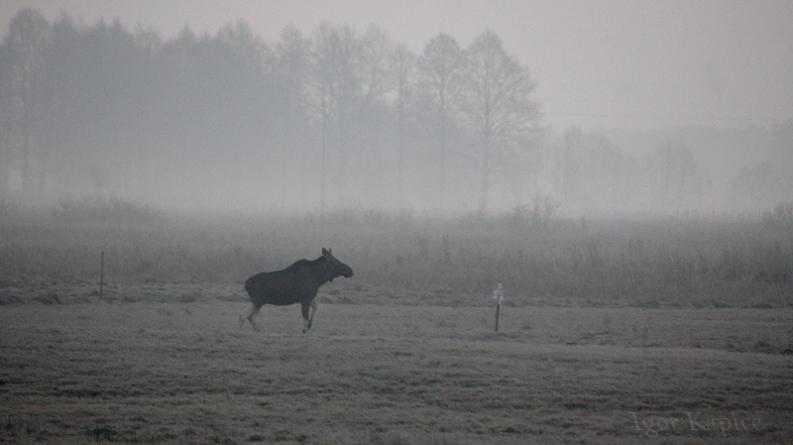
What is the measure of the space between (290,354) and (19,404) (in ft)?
16.4

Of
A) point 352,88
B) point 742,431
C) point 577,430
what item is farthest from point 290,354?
point 352,88

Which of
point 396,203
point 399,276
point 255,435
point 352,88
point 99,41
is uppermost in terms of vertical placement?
point 99,41

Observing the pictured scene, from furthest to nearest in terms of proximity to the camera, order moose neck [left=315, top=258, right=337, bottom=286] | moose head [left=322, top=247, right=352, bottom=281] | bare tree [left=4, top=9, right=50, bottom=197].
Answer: bare tree [left=4, top=9, right=50, bottom=197], moose head [left=322, top=247, right=352, bottom=281], moose neck [left=315, top=258, right=337, bottom=286]

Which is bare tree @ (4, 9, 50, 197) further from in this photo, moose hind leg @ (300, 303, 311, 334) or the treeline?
moose hind leg @ (300, 303, 311, 334)

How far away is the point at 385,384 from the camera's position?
13805 mm

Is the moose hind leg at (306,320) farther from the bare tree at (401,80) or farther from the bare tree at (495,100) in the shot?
the bare tree at (401,80)

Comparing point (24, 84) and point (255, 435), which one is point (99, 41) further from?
point (255, 435)

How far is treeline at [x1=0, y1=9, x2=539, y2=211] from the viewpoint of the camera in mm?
67812

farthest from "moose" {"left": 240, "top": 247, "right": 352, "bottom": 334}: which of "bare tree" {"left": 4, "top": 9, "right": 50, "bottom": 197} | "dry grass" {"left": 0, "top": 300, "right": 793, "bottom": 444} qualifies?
"bare tree" {"left": 4, "top": 9, "right": 50, "bottom": 197}

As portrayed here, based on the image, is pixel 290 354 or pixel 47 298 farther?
pixel 47 298

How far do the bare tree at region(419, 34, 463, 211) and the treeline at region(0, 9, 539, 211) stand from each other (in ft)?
0.37

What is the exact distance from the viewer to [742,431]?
11.7 metres

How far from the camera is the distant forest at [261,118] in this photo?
67750mm

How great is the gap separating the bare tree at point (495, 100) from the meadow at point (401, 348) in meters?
30.3
